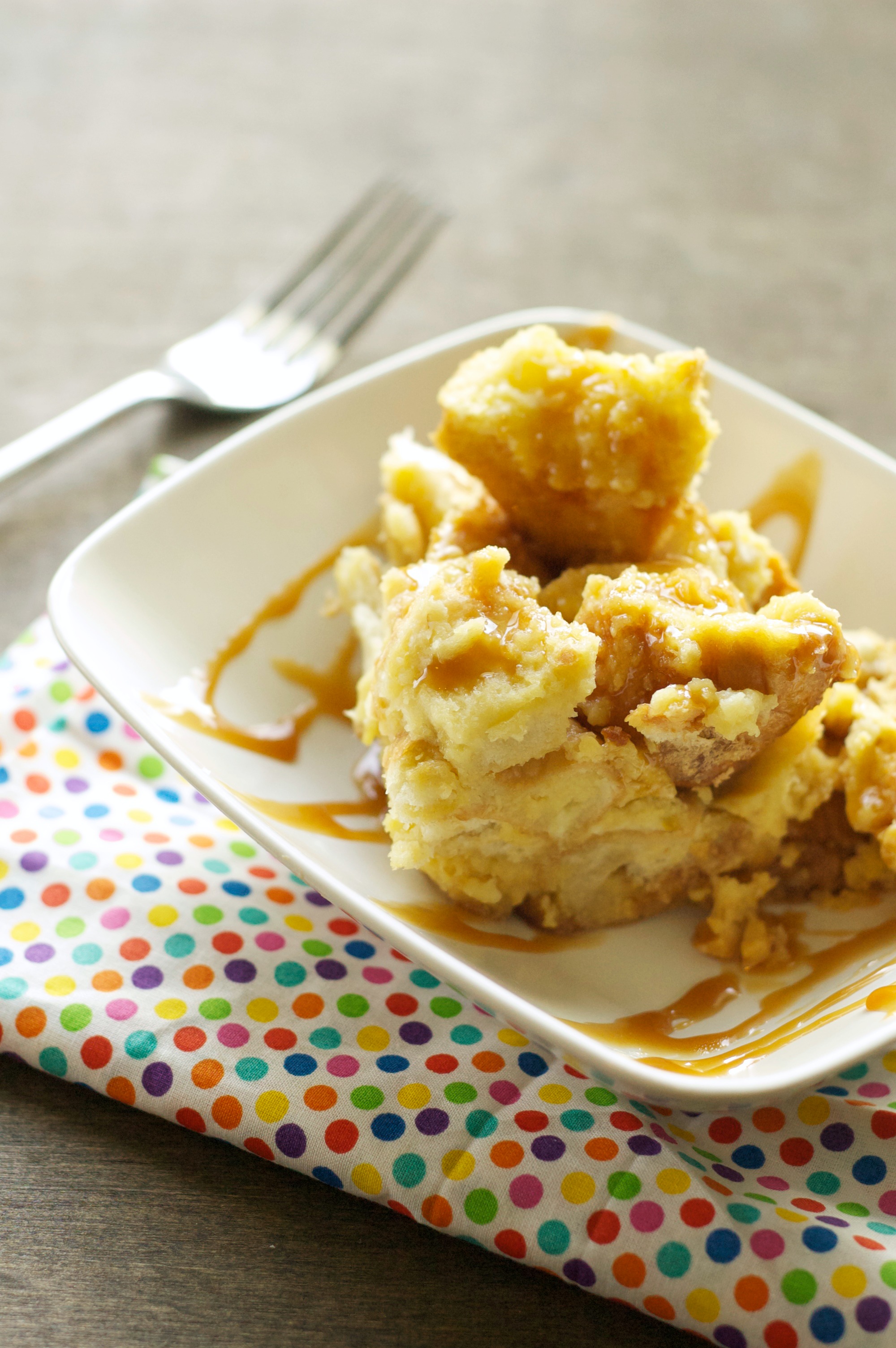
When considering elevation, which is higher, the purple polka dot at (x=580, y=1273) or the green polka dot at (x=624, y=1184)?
the green polka dot at (x=624, y=1184)

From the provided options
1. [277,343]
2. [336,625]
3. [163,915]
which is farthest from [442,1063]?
[277,343]

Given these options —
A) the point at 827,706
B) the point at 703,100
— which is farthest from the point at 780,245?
the point at 827,706

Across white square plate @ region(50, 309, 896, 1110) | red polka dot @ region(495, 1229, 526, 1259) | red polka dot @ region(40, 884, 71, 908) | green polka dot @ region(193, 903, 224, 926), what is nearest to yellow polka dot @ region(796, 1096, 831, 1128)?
white square plate @ region(50, 309, 896, 1110)

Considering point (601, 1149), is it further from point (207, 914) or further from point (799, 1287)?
point (207, 914)

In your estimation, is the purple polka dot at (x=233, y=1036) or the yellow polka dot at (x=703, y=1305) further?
the purple polka dot at (x=233, y=1036)

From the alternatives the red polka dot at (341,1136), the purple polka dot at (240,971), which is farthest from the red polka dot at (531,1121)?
the purple polka dot at (240,971)

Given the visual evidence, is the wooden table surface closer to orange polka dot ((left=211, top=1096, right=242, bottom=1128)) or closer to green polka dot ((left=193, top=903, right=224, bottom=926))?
orange polka dot ((left=211, top=1096, right=242, bottom=1128))

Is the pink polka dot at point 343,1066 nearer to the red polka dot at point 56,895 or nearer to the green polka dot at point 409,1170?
the green polka dot at point 409,1170
